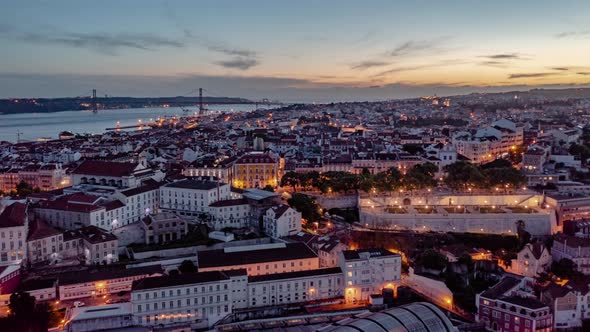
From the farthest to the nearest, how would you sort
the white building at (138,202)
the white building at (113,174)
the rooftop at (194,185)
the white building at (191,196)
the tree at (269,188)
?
the tree at (269,188), the white building at (113,174), the rooftop at (194,185), the white building at (191,196), the white building at (138,202)

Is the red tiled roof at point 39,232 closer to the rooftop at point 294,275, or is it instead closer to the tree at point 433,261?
the rooftop at point 294,275

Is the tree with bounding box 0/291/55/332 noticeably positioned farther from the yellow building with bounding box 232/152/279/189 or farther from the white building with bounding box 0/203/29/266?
the yellow building with bounding box 232/152/279/189

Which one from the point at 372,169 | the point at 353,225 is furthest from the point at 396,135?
the point at 353,225

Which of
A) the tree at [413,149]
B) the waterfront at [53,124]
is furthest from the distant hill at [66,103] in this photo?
the tree at [413,149]

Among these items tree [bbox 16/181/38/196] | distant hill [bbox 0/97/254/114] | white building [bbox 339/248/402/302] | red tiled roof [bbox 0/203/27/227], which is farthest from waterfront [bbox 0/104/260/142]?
white building [bbox 339/248/402/302]

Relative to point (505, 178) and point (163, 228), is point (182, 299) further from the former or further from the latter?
point (505, 178)

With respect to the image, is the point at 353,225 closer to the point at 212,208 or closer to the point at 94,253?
the point at 212,208

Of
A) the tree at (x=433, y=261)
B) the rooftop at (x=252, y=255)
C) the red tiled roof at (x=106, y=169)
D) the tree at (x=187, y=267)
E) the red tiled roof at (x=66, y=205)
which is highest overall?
the red tiled roof at (x=106, y=169)
